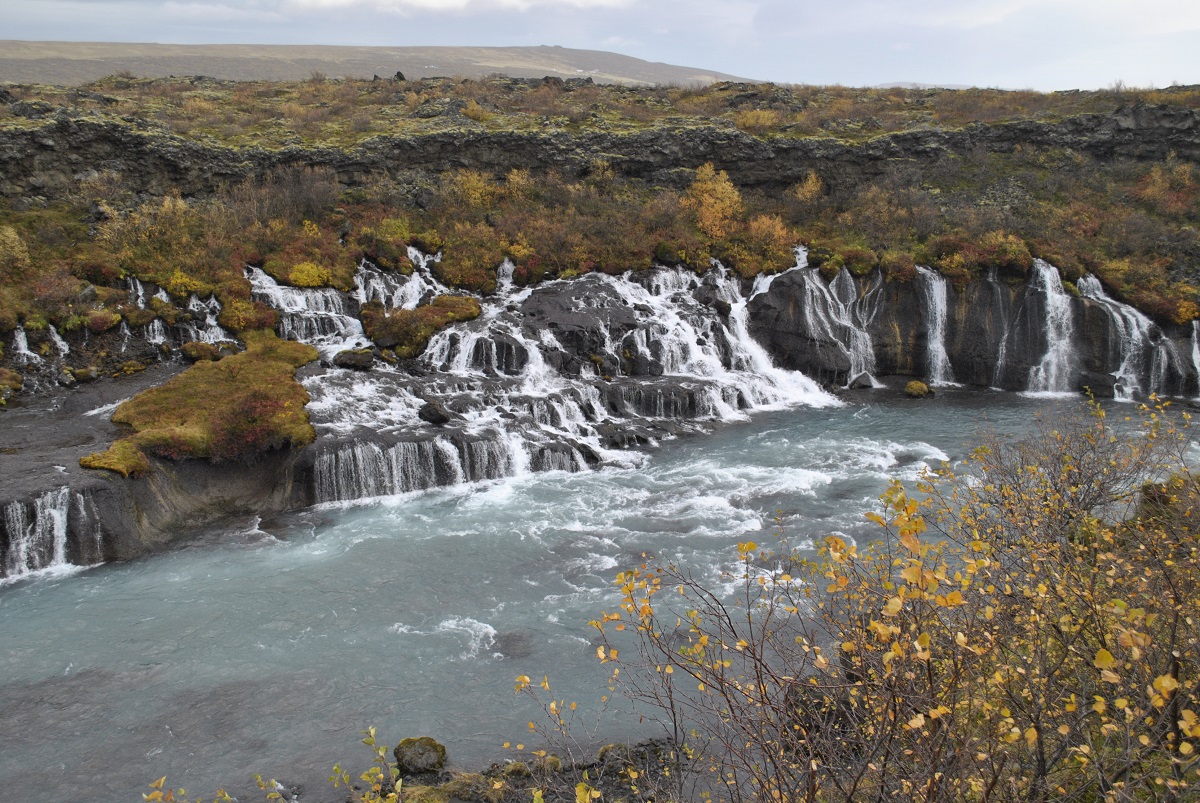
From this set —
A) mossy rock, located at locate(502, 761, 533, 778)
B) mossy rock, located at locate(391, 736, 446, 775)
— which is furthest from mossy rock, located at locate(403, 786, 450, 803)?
Result: mossy rock, located at locate(502, 761, 533, 778)

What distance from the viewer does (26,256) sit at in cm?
3158

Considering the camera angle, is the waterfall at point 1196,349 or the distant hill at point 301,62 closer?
the waterfall at point 1196,349

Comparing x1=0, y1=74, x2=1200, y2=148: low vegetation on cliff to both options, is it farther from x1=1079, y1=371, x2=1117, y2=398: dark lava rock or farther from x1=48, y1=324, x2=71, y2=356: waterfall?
x1=1079, y1=371, x2=1117, y2=398: dark lava rock

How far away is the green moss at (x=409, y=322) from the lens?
106 ft

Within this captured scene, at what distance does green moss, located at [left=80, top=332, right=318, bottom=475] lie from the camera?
73.1 feet

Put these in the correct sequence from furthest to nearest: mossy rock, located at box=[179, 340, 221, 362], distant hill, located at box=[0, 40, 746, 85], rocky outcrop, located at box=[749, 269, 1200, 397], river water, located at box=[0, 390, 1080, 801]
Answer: distant hill, located at box=[0, 40, 746, 85] → rocky outcrop, located at box=[749, 269, 1200, 397] → mossy rock, located at box=[179, 340, 221, 362] → river water, located at box=[0, 390, 1080, 801]

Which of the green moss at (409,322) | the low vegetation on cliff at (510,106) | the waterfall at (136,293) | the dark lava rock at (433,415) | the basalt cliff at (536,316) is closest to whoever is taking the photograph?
the basalt cliff at (536,316)

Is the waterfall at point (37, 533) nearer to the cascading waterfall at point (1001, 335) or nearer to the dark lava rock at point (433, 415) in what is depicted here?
the dark lava rock at point (433, 415)

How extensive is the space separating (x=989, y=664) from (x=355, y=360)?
91.1ft

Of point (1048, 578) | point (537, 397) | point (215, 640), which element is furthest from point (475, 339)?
point (1048, 578)

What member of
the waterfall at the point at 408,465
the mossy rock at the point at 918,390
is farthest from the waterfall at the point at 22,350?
the mossy rock at the point at 918,390

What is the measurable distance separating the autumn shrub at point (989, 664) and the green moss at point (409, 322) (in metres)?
20.9

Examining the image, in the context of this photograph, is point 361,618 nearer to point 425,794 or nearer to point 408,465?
point 425,794

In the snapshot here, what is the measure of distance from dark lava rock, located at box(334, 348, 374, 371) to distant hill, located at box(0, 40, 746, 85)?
232 feet
